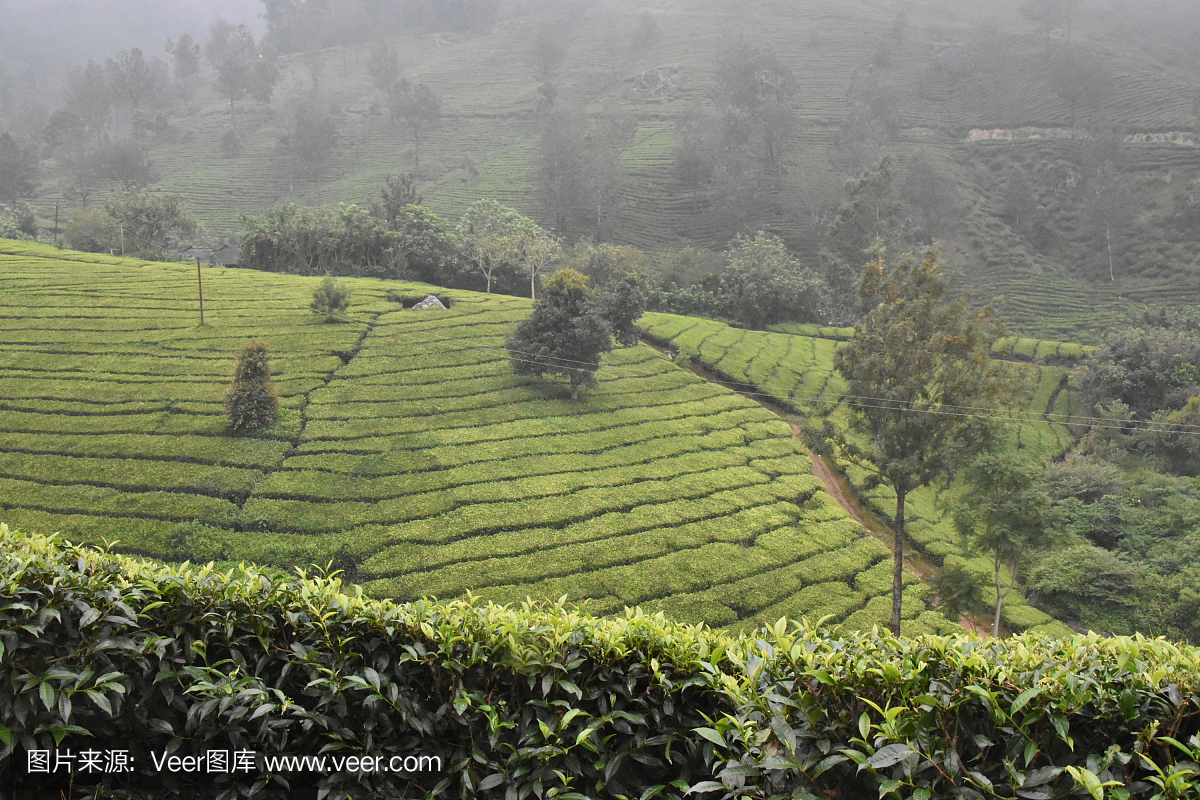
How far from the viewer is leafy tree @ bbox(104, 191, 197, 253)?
3506 cm

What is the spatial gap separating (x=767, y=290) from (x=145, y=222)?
3317cm

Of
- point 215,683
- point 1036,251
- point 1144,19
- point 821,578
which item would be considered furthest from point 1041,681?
point 1144,19

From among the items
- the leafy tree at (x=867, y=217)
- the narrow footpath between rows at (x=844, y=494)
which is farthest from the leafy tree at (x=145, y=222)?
the leafy tree at (x=867, y=217)

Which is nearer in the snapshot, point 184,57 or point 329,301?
point 329,301

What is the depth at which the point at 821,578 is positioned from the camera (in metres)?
14.6

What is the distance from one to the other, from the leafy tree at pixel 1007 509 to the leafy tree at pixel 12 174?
68.3 meters

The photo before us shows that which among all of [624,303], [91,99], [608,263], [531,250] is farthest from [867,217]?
[91,99]

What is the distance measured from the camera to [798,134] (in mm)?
70062

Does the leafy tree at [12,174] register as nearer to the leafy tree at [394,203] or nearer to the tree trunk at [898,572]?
the leafy tree at [394,203]

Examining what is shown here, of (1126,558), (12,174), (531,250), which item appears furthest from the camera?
(12,174)

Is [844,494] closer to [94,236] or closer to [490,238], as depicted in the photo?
[490,238]

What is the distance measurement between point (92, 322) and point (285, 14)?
12793cm

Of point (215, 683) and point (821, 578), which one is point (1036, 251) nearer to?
point (821, 578)

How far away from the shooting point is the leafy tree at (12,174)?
5366 centimetres
